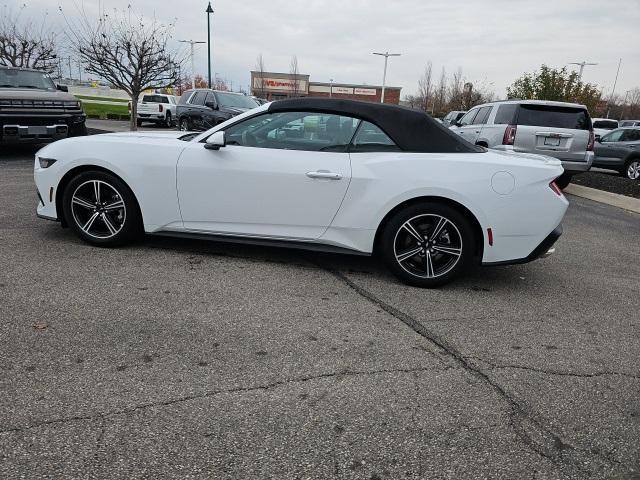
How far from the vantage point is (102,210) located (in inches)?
186

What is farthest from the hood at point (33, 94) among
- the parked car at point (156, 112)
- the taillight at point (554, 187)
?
the parked car at point (156, 112)

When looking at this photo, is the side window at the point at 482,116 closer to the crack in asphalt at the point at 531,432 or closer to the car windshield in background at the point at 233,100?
the car windshield in background at the point at 233,100

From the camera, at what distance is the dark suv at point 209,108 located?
1370 centimetres

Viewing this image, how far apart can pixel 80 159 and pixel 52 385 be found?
2.67m

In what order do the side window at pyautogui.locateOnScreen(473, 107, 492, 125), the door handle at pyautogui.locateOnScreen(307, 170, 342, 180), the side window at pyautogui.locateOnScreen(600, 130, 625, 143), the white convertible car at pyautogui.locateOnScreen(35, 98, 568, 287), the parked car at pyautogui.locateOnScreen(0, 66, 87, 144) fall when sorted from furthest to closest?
the side window at pyautogui.locateOnScreen(600, 130, 625, 143), the side window at pyautogui.locateOnScreen(473, 107, 492, 125), the parked car at pyautogui.locateOnScreen(0, 66, 87, 144), the door handle at pyautogui.locateOnScreen(307, 170, 342, 180), the white convertible car at pyautogui.locateOnScreen(35, 98, 568, 287)

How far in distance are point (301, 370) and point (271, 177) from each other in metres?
1.94

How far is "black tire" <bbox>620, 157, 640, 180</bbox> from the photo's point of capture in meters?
14.1

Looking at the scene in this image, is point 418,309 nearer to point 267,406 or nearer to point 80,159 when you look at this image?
point 267,406

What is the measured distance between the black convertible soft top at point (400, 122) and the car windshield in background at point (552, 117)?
19.0 ft

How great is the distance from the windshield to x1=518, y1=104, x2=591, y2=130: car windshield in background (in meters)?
10.1

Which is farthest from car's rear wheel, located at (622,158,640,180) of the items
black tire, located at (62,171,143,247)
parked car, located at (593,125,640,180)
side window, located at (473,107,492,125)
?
black tire, located at (62,171,143,247)

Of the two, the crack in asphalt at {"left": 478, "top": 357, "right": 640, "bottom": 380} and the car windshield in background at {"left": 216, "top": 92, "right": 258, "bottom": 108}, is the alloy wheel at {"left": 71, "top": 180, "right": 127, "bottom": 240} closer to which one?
the crack in asphalt at {"left": 478, "top": 357, "right": 640, "bottom": 380}

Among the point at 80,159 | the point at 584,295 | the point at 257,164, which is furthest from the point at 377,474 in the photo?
the point at 80,159

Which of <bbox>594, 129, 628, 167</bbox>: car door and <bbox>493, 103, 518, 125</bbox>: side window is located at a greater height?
<bbox>493, 103, 518, 125</bbox>: side window
